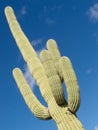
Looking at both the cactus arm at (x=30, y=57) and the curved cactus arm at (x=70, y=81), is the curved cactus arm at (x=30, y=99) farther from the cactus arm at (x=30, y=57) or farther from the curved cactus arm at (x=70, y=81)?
the curved cactus arm at (x=70, y=81)

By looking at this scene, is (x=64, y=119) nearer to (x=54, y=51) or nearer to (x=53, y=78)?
(x=53, y=78)

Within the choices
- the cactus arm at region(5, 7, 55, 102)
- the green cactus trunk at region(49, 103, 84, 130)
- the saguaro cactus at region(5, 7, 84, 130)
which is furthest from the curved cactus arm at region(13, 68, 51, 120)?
the green cactus trunk at region(49, 103, 84, 130)

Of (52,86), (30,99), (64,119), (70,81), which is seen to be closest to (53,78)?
(52,86)

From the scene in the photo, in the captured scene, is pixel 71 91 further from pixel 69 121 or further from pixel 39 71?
pixel 39 71

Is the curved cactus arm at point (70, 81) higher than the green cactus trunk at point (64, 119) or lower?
higher

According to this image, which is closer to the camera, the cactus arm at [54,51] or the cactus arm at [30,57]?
the cactus arm at [30,57]

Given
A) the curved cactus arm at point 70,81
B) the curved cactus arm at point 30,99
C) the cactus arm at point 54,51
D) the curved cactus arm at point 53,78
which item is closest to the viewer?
the curved cactus arm at point 70,81

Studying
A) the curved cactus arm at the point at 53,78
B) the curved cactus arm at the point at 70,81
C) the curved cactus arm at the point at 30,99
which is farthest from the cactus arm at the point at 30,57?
the curved cactus arm at the point at 70,81
